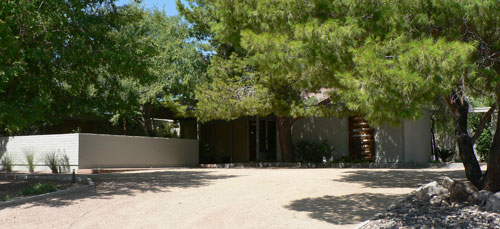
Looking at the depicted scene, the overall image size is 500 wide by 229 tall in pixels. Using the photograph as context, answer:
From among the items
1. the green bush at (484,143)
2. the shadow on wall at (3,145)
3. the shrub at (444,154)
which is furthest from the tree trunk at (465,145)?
the shadow on wall at (3,145)

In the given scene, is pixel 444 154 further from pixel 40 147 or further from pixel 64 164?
pixel 40 147

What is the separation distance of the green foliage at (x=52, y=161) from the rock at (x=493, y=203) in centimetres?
1408

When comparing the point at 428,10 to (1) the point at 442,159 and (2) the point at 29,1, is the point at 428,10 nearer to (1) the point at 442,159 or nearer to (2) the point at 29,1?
(2) the point at 29,1

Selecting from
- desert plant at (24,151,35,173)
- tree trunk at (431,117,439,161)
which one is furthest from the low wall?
tree trunk at (431,117,439,161)

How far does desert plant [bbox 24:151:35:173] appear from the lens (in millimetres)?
17625

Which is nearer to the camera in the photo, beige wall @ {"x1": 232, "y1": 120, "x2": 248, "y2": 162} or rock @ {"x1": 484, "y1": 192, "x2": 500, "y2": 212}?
rock @ {"x1": 484, "y1": 192, "x2": 500, "y2": 212}

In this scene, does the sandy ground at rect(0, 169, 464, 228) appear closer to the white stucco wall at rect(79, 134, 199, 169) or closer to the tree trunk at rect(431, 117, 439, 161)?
the white stucco wall at rect(79, 134, 199, 169)

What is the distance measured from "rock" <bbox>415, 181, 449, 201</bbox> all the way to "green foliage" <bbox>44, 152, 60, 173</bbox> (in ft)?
42.4

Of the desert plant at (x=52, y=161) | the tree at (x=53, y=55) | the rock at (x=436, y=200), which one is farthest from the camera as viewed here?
the desert plant at (x=52, y=161)

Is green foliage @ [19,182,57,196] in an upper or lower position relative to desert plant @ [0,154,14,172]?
lower

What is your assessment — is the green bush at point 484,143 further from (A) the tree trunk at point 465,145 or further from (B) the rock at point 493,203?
(B) the rock at point 493,203

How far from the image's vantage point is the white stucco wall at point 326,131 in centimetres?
1972

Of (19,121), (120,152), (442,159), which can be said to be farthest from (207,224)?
(442,159)

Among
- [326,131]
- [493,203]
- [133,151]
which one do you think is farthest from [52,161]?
[493,203]
